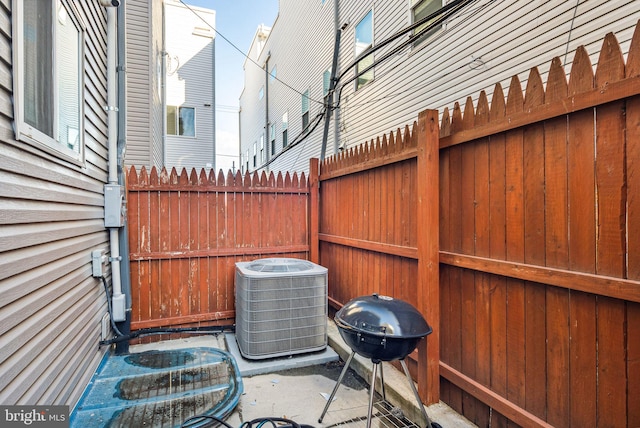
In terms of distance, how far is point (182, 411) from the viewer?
93.8 inches

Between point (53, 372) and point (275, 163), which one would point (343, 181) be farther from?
point (275, 163)

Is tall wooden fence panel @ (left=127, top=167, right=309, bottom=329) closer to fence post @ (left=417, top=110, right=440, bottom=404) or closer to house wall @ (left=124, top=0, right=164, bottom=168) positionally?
fence post @ (left=417, top=110, right=440, bottom=404)

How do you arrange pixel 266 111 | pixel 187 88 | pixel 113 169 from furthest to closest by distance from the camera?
1. pixel 266 111
2. pixel 187 88
3. pixel 113 169

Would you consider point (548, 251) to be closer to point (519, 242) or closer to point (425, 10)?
point (519, 242)

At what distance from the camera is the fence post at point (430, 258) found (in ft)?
8.01

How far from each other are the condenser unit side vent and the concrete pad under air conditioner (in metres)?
0.06

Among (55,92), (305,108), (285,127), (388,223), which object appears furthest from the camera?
(285,127)

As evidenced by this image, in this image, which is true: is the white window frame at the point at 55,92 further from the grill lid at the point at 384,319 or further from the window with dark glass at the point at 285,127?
the window with dark glass at the point at 285,127

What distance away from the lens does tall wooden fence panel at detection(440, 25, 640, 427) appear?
4.87ft

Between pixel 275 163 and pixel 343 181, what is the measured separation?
9562mm

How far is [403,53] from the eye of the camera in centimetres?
596

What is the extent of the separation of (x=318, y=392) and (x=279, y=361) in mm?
636

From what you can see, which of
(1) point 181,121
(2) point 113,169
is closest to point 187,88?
(1) point 181,121

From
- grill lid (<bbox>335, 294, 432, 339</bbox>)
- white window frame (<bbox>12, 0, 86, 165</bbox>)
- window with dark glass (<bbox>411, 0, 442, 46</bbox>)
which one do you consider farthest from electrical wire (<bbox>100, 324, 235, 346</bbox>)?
window with dark glass (<bbox>411, 0, 442, 46</bbox>)
